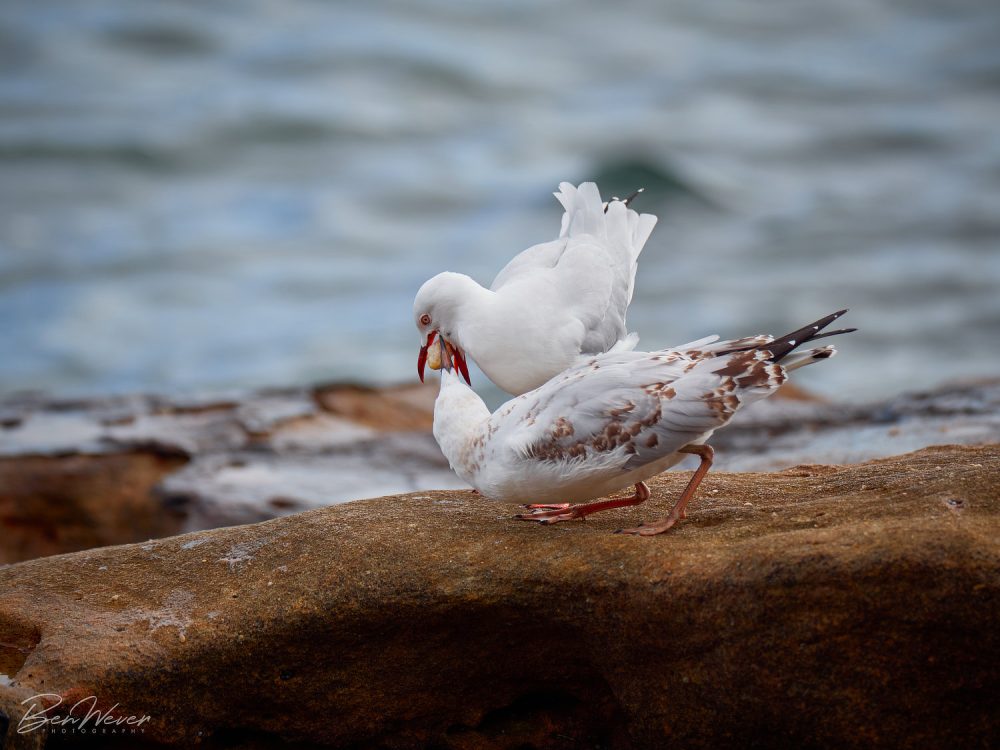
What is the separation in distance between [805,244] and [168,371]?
10.1 metres

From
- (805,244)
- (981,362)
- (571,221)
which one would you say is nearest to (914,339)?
(981,362)

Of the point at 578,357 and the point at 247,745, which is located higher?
the point at 578,357

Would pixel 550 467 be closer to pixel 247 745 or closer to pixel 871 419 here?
pixel 247 745

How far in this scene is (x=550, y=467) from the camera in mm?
4793

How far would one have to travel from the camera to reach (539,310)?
5.93 meters

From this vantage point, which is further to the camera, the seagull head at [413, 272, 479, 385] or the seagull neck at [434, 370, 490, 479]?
the seagull head at [413, 272, 479, 385]

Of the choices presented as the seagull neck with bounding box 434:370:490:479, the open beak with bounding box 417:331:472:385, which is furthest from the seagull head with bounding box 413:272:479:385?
the seagull neck with bounding box 434:370:490:479

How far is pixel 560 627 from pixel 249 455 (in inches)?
194

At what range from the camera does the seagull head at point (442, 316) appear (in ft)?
19.5

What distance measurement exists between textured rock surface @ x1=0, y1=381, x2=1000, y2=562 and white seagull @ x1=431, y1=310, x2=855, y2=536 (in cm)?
265
